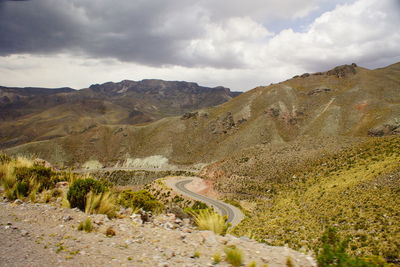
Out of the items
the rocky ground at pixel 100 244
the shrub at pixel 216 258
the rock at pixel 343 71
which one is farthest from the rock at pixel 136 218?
the rock at pixel 343 71

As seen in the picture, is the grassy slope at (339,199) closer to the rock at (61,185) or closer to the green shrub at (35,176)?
the rock at (61,185)

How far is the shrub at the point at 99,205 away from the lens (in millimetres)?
9656

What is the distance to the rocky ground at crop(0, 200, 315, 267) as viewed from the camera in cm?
575

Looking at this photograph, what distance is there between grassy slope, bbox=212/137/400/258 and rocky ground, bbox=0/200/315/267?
4.81 m

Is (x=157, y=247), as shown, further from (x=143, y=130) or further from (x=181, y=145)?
(x=143, y=130)

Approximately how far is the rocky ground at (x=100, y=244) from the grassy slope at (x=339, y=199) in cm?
481

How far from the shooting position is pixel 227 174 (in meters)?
64.1

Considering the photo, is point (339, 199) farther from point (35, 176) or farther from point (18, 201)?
point (18, 201)

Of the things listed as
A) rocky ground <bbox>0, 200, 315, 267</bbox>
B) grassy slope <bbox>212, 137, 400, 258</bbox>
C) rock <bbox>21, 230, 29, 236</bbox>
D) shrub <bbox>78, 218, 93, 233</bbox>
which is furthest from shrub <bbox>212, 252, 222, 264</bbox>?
grassy slope <bbox>212, 137, 400, 258</bbox>

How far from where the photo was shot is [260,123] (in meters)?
115

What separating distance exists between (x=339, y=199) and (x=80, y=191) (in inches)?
1059

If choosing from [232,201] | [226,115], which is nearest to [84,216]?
[232,201]

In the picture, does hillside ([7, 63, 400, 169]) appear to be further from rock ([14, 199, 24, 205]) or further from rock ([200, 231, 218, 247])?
rock ([200, 231, 218, 247])

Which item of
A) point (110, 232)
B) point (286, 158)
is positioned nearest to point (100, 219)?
point (110, 232)
